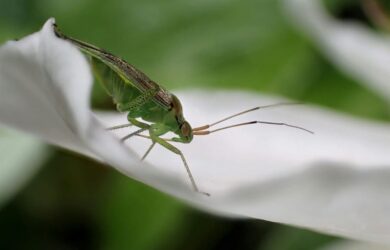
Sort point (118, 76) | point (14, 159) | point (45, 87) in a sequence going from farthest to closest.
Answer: point (14, 159)
point (118, 76)
point (45, 87)

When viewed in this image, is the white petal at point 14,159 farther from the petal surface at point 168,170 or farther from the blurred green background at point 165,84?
the petal surface at point 168,170

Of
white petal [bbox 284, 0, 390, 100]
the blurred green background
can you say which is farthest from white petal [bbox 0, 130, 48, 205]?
white petal [bbox 284, 0, 390, 100]

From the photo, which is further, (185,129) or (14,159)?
(14,159)

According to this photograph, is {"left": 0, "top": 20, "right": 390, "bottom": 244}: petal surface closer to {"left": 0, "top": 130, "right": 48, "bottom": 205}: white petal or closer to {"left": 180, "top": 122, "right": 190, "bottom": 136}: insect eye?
{"left": 180, "top": 122, "right": 190, "bottom": 136}: insect eye

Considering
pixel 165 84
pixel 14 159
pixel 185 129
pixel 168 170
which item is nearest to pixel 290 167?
pixel 168 170

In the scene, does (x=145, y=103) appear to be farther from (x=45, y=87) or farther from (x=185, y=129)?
(x=45, y=87)

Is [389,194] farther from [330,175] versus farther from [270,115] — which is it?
[270,115]
